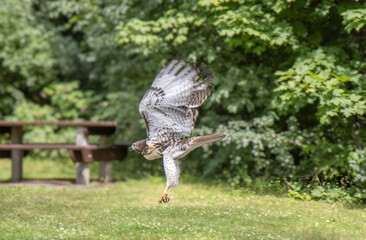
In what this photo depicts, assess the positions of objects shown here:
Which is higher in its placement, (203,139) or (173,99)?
(173,99)

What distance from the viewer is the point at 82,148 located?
886 centimetres

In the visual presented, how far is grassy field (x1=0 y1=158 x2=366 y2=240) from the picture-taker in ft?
17.0

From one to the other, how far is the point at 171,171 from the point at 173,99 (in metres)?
0.90

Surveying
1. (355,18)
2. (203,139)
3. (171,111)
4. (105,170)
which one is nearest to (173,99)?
(171,111)

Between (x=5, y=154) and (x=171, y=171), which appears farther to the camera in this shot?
(x=5, y=154)

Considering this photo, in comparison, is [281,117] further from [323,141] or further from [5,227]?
[5,227]

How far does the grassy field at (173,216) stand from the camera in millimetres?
5176

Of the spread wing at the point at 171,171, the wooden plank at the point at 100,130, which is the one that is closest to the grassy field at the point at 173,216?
the spread wing at the point at 171,171

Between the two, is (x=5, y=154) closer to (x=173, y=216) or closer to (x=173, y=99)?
(x=173, y=216)

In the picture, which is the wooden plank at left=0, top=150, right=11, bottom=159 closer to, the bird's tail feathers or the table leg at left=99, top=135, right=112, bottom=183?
the table leg at left=99, top=135, right=112, bottom=183

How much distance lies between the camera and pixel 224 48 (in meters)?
9.01

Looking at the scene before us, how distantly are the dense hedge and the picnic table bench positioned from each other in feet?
2.71

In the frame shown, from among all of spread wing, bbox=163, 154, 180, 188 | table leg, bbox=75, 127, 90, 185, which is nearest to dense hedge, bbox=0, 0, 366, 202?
table leg, bbox=75, 127, 90, 185

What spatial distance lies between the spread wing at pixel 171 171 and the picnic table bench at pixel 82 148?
3164 mm
